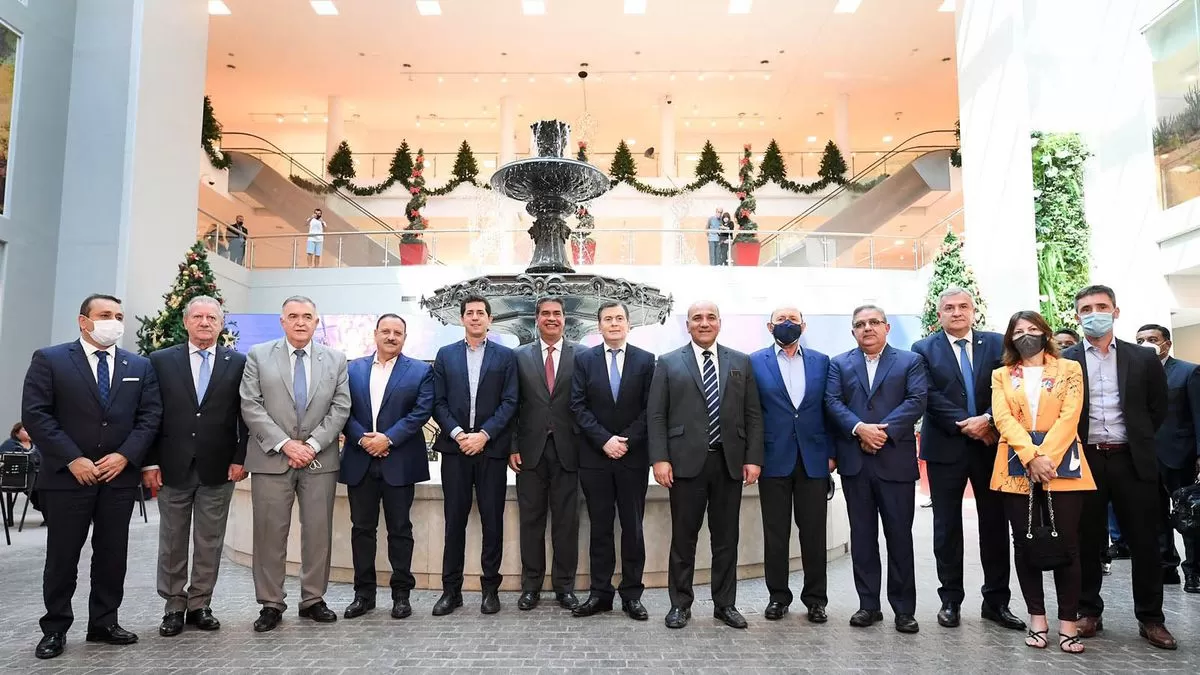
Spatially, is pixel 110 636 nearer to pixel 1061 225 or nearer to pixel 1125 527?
pixel 1125 527

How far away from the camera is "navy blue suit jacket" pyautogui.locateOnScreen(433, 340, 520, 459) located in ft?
14.6

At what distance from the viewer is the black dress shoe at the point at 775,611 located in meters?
4.23

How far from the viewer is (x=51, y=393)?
381 centimetres

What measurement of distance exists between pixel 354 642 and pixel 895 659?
2.66m

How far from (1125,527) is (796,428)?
1.76 m

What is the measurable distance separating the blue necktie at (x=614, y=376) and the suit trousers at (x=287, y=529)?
5.55 feet

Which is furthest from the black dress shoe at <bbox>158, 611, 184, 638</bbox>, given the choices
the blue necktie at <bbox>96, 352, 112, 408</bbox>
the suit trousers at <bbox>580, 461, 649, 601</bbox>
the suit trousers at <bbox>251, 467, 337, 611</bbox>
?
the suit trousers at <bbox>580, 461, 649, 601</bbox>

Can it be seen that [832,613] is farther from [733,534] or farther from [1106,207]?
[1106,207]

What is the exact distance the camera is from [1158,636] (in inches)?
149

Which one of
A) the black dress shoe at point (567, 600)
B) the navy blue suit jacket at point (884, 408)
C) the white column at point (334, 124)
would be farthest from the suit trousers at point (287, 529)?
the white column at point (334, 124)

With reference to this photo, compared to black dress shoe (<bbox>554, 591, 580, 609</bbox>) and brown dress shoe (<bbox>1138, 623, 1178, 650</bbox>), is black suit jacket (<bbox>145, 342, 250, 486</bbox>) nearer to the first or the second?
black dress shoe (<bbox>554, 591, 580, 609</bbox>)

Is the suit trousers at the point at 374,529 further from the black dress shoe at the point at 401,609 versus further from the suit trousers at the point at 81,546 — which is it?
the suit trousers at the point at 81,546

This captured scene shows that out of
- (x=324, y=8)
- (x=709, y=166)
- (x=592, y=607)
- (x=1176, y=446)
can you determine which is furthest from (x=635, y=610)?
(x=709, y=166)

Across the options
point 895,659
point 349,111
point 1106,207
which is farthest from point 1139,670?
point 349,111
